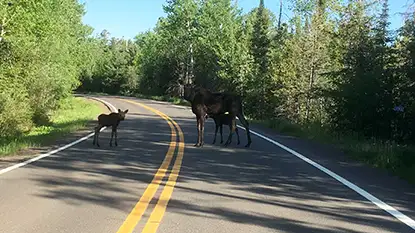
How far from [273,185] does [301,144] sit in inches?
272

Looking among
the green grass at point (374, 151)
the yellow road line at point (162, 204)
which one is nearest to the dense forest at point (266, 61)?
the green grass at point (374, 151)

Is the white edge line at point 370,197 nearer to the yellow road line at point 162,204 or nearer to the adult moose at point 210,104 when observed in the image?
the yellow road line at point 162,204

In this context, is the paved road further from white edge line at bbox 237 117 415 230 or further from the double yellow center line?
white edge line at bbox 237 117 415 230

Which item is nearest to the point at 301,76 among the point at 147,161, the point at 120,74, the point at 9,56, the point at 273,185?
the point at 9,56

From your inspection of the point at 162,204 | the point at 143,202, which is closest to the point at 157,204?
the point at 162,204

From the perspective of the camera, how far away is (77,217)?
223 inches

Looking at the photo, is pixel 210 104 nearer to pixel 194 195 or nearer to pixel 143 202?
pixel 194 195

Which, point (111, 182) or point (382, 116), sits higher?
point (382, 116)

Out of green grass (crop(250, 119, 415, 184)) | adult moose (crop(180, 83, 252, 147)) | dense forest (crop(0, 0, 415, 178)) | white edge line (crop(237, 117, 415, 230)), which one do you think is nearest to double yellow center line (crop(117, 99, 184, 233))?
white edge line (crop(237, 117, 415, 230))

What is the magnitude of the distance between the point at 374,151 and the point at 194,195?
6570 millimetres

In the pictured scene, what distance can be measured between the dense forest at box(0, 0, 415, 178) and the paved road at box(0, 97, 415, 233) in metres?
5.14

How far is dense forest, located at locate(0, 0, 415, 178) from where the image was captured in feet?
50.8

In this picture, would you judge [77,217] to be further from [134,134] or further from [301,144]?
[134,134]

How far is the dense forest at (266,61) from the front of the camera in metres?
15.5
